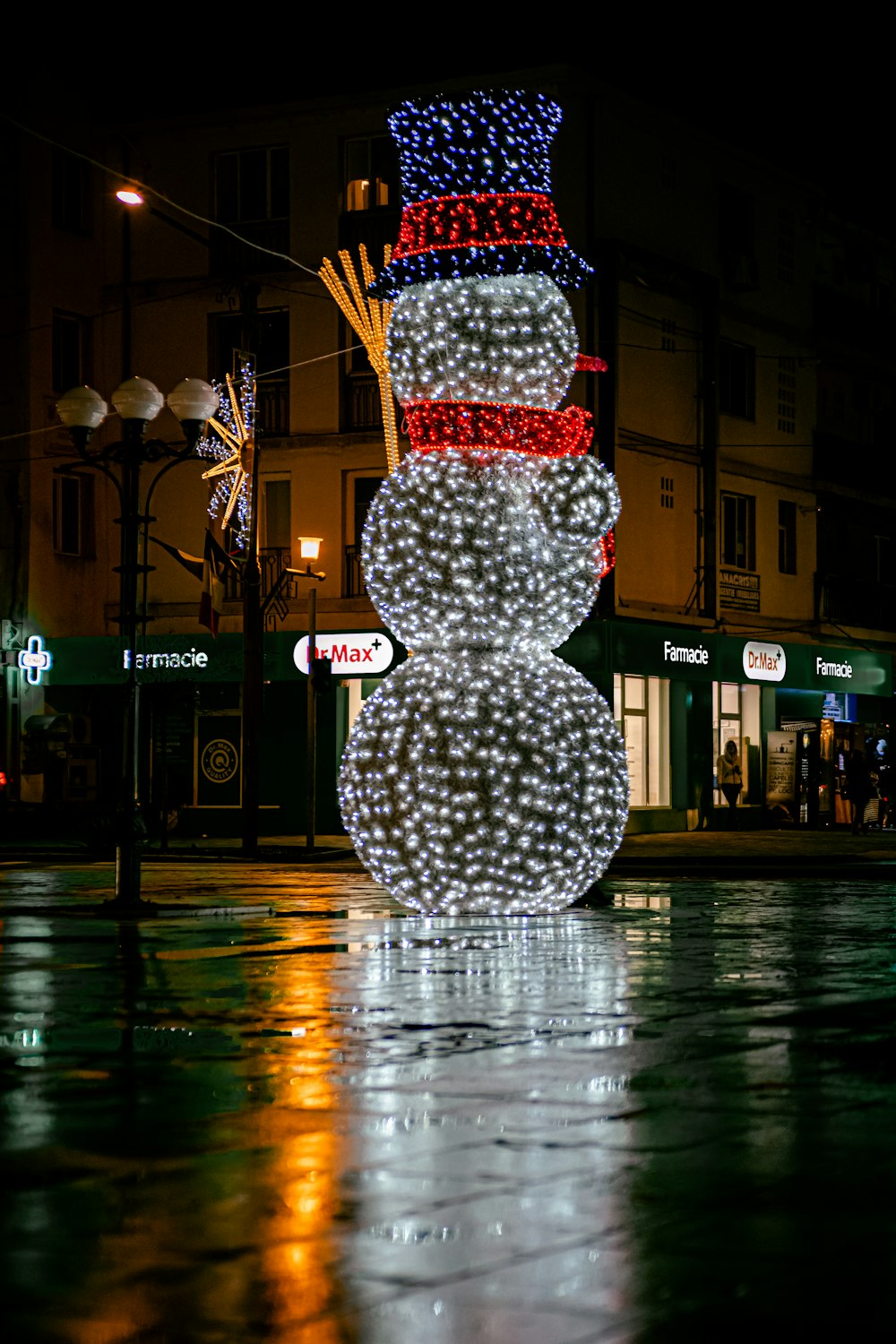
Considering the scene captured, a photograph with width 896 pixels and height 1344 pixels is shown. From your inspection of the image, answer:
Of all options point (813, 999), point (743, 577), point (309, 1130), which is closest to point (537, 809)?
point (813, 999)

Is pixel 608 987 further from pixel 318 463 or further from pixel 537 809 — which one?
pixel 318 463

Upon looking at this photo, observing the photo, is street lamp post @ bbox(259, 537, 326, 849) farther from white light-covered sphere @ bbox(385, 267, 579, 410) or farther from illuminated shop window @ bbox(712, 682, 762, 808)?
white light-covered sphere @ bbox(385, 267, 579, 410)

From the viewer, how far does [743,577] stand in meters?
40.6

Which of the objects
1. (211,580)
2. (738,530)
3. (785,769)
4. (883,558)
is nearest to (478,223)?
(211,580)

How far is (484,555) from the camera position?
18.6m

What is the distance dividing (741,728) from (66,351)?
50.1 ft

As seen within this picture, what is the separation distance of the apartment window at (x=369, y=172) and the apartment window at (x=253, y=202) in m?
1.24

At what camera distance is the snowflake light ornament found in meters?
Answer: 30.9

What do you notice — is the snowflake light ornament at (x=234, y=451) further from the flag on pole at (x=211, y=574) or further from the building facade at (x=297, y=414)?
the building facade at (x=297, y=414)

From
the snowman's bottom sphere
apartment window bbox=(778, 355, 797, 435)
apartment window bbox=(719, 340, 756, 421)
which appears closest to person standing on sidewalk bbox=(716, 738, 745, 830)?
apartment window bbox=(719, 340, 756, 421)

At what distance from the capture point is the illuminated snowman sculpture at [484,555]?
59.2ft

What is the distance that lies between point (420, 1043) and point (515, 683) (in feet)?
25.3

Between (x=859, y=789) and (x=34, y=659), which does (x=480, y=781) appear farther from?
(x=34, y=659)

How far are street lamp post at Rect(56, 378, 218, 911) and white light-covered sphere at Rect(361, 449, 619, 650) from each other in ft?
7.95
